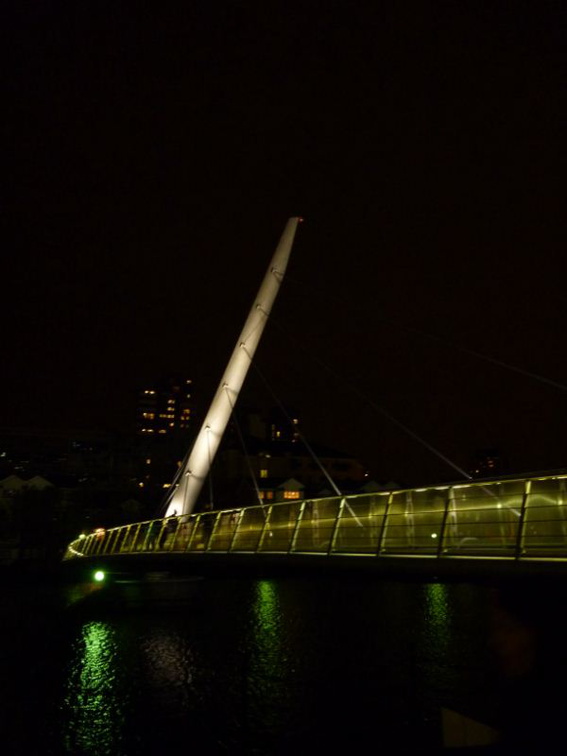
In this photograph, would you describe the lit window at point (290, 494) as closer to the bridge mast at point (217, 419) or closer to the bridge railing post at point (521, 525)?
the bridge mast at point (217, 419)

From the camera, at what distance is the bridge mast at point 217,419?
25.3m

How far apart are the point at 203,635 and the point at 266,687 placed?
7368 millimetres

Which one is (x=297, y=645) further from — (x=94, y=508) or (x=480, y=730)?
(x=94, y=508)

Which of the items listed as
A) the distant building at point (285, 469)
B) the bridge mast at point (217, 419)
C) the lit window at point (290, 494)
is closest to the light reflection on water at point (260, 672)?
the bridge mast at point (217, 419)

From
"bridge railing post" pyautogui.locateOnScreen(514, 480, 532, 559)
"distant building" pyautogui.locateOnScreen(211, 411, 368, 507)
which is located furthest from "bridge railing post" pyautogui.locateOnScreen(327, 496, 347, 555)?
"distant building" pyautogui.locateOnScreen(211, 411, 368, 507)

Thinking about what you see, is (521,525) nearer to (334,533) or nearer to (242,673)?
(334,533)

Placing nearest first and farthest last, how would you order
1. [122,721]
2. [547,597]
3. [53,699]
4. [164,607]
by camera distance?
[547,597], [122,721], [53,699], [164,607]

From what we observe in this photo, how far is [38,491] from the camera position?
192 ft

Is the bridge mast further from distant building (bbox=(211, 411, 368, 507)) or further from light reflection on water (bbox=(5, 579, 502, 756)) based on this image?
distant building (bbox=(211, 411, 368, 507))

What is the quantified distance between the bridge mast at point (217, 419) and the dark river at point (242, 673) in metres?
3.69

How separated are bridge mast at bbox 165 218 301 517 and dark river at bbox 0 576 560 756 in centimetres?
369

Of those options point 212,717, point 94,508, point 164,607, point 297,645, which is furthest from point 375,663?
point 94,508

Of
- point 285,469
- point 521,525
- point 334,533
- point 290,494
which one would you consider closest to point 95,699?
point 334,533

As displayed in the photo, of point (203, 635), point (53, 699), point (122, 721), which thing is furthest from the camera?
point (203, 635)
